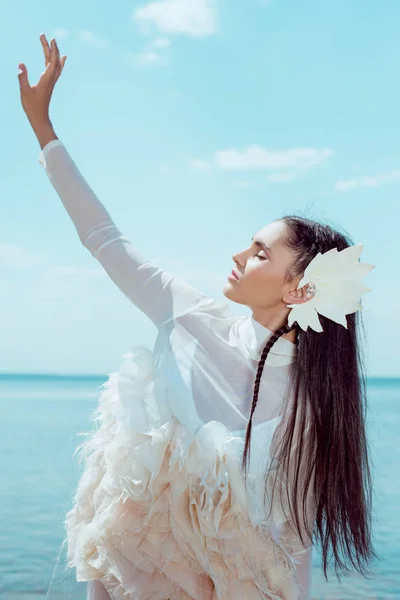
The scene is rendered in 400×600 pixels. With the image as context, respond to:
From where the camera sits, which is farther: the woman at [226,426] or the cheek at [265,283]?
the cheek at [265,283]

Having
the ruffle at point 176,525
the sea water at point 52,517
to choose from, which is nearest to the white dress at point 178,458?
the ruffle at point 176,525

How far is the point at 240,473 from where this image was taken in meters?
1.89

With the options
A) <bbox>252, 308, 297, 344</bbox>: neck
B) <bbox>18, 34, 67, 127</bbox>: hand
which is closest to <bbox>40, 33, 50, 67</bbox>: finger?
<bbox>18, 34, 67, 127</bbox>: hand

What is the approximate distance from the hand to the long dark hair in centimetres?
71

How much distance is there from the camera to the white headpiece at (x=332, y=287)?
200 centimetres

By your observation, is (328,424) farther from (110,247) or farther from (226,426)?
(110,247)

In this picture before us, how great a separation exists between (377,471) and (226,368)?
683 centimetres

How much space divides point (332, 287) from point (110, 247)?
593 mm

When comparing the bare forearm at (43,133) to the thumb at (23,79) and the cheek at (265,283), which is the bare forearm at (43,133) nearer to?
the thumb at (23,79)

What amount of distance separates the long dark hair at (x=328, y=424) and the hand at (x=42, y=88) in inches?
28.1

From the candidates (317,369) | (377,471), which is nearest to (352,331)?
(317,369)

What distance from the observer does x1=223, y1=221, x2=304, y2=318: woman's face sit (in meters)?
2.03

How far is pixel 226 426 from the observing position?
6.47 ft

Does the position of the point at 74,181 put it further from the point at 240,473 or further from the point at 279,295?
the point at 240,473
